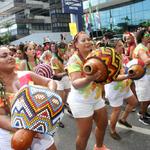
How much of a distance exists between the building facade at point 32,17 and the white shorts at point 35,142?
7026cm

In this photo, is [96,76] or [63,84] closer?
[96,76]

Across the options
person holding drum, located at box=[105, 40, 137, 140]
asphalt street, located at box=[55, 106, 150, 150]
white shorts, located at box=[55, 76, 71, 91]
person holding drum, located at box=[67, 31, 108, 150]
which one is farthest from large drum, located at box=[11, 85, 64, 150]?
white shorts, located at box=[55, 76, 71, 91]

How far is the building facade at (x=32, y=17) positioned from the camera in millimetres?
73562

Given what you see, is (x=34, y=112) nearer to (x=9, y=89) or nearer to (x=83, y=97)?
(x=9, y=89)

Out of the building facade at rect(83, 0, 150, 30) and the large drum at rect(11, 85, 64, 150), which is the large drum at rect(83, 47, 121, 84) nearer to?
the large drum at rect(11, 85, 64, 150)

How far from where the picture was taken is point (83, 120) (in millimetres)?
3732

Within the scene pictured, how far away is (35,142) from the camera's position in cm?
285

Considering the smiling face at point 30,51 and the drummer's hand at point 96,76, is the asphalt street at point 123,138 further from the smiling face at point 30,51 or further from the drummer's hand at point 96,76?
the drummer's hand at point 96,76

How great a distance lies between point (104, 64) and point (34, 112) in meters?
0.90

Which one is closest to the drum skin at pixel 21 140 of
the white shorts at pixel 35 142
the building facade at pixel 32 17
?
the white shorts at pixel 35 142

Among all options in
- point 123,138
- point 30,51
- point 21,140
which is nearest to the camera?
point 21,140

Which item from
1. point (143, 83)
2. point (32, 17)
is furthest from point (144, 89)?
point (32, 17)

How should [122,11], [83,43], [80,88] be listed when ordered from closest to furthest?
[80,88] < [83,43] < [122,11]

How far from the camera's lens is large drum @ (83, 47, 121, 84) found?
9.52ft
